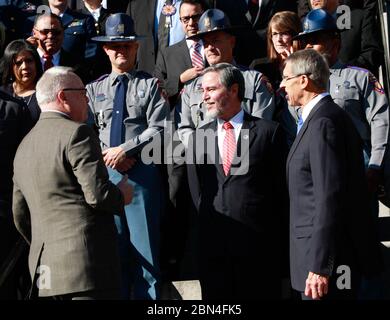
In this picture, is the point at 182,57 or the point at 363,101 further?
the point at 182,57

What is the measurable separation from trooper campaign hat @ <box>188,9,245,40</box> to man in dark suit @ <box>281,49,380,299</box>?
1.75m

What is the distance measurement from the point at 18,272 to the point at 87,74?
91.5 inches

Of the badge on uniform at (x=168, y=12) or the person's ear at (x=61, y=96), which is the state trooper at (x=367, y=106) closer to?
the badge on uniform at (x=168, y=12)

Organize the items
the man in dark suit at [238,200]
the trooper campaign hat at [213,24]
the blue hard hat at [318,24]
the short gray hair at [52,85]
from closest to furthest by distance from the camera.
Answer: the short gray hair at [52,85]
the man in dark suit at [238,200]
the blue hard hat at [318,24]
the trooper campaign hat at [213,24]

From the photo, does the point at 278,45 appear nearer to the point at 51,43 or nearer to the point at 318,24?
the point at 318,24

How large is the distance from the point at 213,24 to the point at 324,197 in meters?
2.59

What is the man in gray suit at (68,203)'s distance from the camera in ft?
17.4

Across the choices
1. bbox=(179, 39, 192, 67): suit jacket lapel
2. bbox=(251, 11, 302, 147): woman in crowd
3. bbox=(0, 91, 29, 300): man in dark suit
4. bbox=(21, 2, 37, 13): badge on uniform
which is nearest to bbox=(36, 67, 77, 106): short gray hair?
bbox=(0, 91, 29, 300): man in dark suit

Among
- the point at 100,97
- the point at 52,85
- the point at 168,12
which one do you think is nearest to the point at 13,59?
the point at 100,97

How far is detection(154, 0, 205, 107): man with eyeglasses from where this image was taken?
7750 millimetres

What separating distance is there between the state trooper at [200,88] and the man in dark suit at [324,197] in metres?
1.31

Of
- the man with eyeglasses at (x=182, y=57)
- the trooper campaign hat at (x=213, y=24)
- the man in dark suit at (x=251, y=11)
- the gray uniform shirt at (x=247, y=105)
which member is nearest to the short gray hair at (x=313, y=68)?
the gray uniform shirt at (x=247, y=105)

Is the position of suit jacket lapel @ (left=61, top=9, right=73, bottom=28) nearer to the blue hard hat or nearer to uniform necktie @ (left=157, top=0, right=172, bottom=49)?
uniform necktie @ (left=157, top=0, right=172, bottom=49)

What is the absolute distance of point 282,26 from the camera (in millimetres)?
7641
